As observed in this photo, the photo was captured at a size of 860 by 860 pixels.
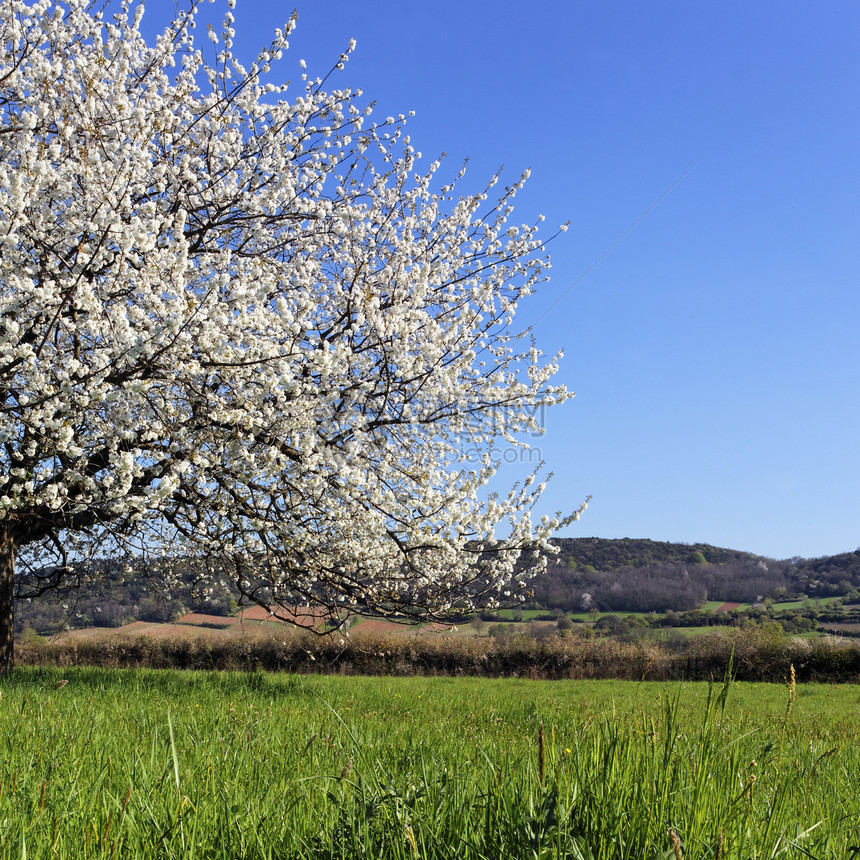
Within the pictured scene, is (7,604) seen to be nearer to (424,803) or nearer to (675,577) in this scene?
(424,803)

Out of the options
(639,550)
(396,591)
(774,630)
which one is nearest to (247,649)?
(396,591)

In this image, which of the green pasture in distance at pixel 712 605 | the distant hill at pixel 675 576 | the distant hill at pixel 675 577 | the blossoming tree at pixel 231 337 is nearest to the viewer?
the blossoming tree at pixel 231 337

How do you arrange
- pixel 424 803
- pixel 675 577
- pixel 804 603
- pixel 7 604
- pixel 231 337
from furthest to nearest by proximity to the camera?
1. pixel 675 577
2. pixel 804 603
3. pixel 7 604
4. pixel 231 337
5. pixel 424 803

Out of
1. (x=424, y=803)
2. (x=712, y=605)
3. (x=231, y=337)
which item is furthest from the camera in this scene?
(x=712, y=605)

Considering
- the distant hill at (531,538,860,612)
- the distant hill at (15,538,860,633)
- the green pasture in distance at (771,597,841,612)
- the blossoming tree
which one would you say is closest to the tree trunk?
the blossoming tree

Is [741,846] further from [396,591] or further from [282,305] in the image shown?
[396,591]

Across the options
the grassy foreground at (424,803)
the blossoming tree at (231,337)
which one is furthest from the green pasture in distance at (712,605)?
the grassy foreground at (424,803)

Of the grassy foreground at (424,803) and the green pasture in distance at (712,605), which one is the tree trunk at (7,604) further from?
the green pasture in distance at (712,605)

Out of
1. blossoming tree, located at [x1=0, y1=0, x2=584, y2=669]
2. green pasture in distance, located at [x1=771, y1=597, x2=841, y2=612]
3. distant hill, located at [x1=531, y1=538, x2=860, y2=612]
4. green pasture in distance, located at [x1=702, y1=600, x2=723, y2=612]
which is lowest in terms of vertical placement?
green pasture in distance, located at [x1=771, y1=597, x2=841, y2=612]

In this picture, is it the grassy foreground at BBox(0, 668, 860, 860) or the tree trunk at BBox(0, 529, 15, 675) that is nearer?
the grassy foreground at BBox(0, 668, 860, 860)

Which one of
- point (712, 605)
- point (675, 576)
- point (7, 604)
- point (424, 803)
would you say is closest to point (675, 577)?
point (675, 576)

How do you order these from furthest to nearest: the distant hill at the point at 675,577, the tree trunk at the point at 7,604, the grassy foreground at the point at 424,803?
the distant hill at the point at 675,577
the tree trunk at the point at 7,604
the grassy foreground at the point at 424,803

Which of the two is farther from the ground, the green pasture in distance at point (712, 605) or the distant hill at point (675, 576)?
the distant hill at point (675, 576)

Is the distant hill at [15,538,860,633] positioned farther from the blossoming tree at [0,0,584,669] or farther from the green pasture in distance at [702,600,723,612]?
the blossoming tree at [0,0,584,669]
